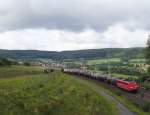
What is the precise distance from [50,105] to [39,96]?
3.84 meters

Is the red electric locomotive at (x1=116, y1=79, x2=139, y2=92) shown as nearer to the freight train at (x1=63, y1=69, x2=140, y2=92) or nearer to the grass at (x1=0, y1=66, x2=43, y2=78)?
the freight train at (x1=63, y1=69, x2=140, y2=92)

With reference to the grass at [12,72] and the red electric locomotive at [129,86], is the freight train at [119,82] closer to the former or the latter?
the red electric locomotive at [129,86]

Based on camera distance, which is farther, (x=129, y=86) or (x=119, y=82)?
(x=119, y=82)

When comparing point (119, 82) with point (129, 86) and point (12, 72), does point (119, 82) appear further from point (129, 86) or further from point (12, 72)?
point (12, 72)

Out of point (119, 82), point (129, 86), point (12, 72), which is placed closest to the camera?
point (12, 72)

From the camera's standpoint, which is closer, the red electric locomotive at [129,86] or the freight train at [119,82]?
the red electric locomotive at [129,86]

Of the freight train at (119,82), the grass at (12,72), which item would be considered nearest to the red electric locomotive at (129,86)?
the freight train at (119,82)

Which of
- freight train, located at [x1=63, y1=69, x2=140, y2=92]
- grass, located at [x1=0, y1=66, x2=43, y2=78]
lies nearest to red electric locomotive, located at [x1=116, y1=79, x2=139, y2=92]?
freight train, located at [x1=63, y1=69, x2=140, y2=92]

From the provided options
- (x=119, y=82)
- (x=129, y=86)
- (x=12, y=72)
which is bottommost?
(x=129, y=86)

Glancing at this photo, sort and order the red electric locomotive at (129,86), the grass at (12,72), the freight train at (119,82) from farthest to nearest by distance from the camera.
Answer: the freight train at (119,82)
the red electric locomotive at (129,86)
the grass at (12,72)

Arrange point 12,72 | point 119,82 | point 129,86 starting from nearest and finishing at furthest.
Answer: point 12,72 < point 129,86 < point 119,82

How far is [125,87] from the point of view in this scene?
277ft

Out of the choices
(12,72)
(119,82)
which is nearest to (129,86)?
(119,82)

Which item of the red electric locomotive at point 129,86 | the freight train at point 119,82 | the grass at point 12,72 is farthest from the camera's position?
the freight train at point 119,82
